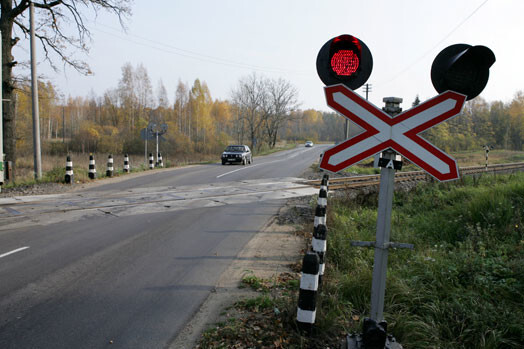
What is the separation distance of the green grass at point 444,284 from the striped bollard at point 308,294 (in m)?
0.22

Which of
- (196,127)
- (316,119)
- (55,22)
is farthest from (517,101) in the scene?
(55,22)

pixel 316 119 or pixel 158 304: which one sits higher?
pixel 316 119

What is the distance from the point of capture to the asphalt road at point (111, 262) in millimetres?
3334

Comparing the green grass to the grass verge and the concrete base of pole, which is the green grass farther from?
the concrete base of pole

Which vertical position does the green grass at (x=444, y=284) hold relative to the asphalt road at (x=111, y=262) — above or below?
above

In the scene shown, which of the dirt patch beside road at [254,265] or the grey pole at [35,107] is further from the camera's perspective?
the grey pole at [35,107]

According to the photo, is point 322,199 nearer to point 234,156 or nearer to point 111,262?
point 111,262

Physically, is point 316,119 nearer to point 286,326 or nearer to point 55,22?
point 55,22

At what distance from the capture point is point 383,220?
7.45 ft

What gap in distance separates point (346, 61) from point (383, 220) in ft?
4.01

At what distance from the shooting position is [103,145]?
168 ft

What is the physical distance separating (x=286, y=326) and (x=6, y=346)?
2409 mm

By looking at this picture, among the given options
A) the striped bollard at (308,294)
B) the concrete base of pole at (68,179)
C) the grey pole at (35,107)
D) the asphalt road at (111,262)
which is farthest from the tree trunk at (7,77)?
the striped bollard at (308,294)

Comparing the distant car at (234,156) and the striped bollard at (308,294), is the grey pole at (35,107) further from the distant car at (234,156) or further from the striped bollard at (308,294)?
the striped bollard at (308,294)
